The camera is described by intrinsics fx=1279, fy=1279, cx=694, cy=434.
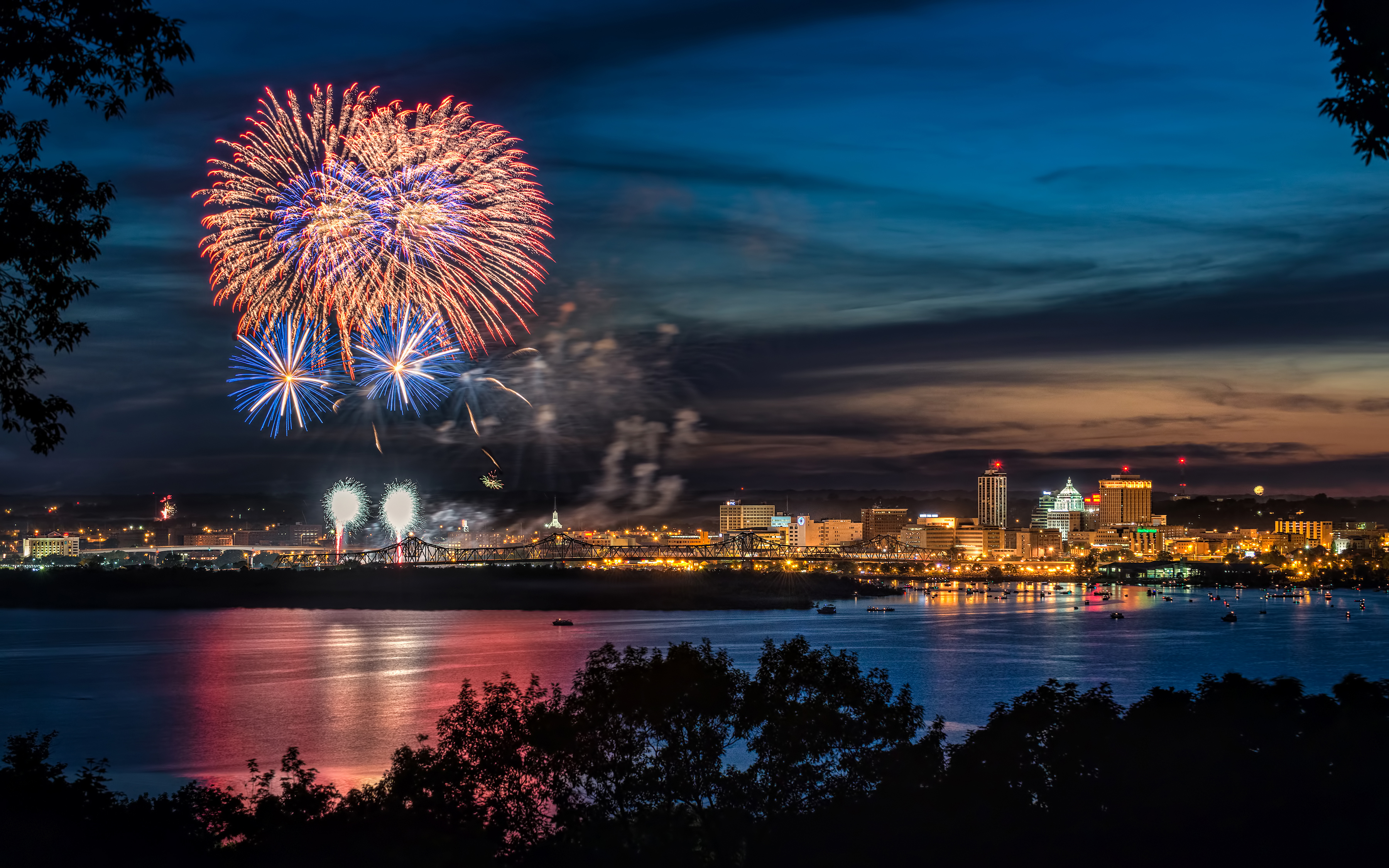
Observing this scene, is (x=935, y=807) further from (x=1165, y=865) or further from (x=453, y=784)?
(x=453, y=784)

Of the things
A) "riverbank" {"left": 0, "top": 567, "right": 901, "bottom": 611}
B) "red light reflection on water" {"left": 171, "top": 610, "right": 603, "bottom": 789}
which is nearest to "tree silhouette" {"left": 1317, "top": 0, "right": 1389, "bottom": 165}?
"red light reflection on water" {"left": 171, "top": 610, "right": 603, "bottom": 789}

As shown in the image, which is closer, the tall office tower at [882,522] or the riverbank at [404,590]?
the riverbank at [404,590]

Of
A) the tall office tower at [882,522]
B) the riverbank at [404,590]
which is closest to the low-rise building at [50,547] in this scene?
the riverbank at [404,590]

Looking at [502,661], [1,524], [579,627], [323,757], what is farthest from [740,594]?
[1,524]

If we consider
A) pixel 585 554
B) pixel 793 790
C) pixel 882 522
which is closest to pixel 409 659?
pixel 793 790

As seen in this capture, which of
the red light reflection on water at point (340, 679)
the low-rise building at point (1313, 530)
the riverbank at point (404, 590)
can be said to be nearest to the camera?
the red light reflection on water at point (340, 679)

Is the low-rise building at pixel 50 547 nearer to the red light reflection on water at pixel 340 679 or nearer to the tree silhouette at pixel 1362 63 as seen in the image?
the red light reflection on water at pixel 340 679
